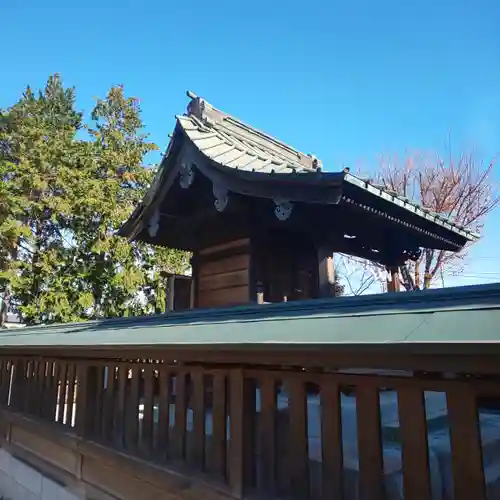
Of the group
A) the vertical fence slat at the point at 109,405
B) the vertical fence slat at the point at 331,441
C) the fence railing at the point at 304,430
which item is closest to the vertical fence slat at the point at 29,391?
the fence railing at the point at 304,430

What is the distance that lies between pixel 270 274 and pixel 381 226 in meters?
1.48

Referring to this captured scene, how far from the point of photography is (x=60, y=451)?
414 centimetres

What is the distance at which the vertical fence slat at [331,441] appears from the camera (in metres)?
1.98

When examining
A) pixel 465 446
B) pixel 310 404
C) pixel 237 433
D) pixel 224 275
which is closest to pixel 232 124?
pixel 224 275

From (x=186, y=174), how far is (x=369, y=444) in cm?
407

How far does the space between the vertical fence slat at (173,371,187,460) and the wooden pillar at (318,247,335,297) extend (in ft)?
7.56

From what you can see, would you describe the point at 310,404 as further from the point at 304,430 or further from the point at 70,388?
the point at 70,388

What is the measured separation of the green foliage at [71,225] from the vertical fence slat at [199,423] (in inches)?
391

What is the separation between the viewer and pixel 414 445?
174cm

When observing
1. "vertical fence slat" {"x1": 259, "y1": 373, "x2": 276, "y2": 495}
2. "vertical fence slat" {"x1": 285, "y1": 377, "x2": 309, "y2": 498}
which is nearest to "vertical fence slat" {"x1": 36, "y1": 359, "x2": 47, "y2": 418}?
"vertical fence slat" {"x1": 259, "y1": 373, "x2": 276, "y2": 495}

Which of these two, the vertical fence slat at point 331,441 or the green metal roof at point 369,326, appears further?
the vertical fence slat at point 331,441

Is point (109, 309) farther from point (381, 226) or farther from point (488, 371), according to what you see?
point (488, 371)

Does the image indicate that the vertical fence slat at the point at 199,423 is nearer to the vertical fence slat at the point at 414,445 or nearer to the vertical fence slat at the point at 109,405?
the vertical fence slat at the point at 109,405

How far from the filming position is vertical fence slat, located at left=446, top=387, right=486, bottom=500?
60.5 inches
